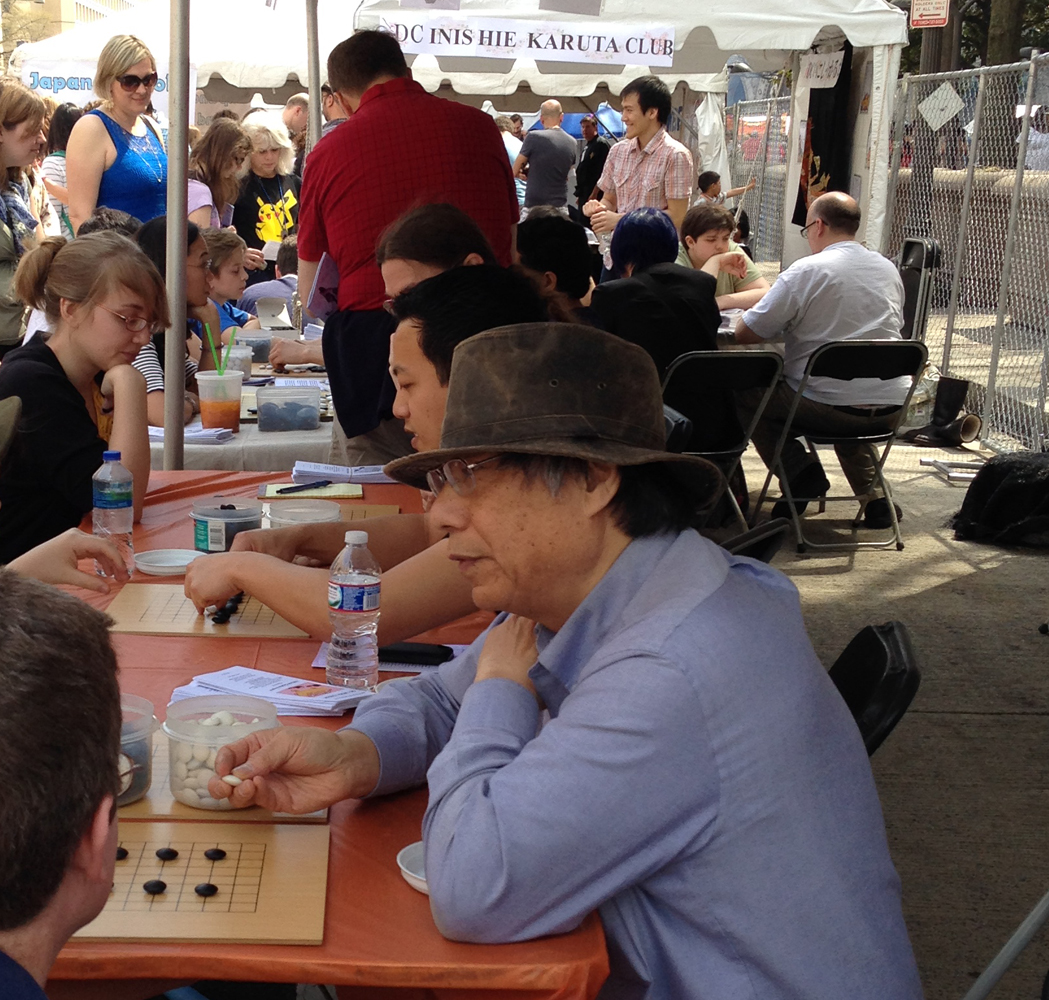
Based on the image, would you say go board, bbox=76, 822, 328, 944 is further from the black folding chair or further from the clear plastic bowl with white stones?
the black folding chair

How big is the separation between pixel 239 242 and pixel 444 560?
375 cm

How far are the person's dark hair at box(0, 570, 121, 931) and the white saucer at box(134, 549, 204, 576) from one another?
5.31 feet

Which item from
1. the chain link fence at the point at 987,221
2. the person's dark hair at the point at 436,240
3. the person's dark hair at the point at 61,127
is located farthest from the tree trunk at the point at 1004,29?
the person's dark hair at the point at 436,240

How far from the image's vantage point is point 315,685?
1977mm

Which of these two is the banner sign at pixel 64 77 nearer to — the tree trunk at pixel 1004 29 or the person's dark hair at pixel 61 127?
the person's dark hair at pixel 61 127

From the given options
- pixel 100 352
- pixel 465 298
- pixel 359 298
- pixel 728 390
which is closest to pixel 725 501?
pixel 728 390

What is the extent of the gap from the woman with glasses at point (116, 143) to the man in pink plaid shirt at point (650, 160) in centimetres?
346

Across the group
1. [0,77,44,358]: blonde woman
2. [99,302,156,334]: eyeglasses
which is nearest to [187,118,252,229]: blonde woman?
[0,77,44,358]: blonde woman

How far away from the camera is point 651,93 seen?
8.47 metres

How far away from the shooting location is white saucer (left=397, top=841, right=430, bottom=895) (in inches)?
56.2

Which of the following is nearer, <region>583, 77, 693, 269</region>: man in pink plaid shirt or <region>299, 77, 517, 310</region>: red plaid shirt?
<region>299, 77, 517, 310</region>: red plaid shirt

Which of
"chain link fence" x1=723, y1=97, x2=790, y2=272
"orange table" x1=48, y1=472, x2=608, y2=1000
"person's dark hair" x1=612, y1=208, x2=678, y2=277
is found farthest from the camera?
"chain link fence" x1=723, y1=97, x2=790, y2=272

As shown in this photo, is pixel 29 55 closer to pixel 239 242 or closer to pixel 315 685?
pixel 239 242

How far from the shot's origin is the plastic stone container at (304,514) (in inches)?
111
